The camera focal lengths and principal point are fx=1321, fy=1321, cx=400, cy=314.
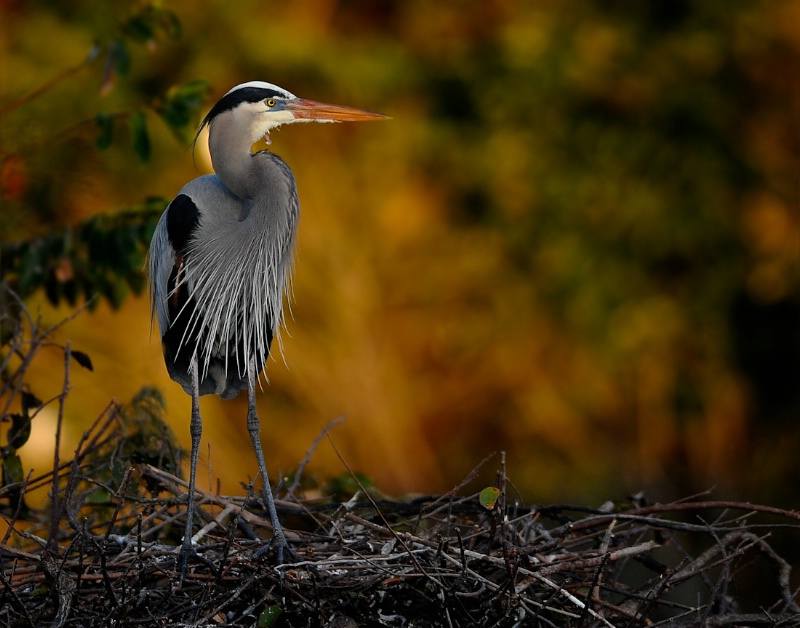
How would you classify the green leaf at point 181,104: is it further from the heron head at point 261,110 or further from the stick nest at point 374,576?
the stick nest at point 374,576

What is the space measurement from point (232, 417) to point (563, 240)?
2540 mm

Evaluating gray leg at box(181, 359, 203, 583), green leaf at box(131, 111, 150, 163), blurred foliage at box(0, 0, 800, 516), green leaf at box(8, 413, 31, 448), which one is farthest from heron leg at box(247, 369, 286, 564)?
blurred foliage at box(0, 0, 800, 516)

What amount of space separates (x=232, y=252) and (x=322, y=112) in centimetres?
47

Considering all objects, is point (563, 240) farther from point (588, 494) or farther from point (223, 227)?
point (223, 227)

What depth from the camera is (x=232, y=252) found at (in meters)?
3.77

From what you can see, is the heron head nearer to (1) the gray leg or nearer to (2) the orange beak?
(2) the orange beak

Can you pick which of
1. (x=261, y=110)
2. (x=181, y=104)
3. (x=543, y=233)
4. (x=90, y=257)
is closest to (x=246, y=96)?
(x=261, y=110)

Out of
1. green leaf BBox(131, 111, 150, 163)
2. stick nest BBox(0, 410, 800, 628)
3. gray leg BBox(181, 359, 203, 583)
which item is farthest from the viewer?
green leaf BBox(131, 111, 150, 163)

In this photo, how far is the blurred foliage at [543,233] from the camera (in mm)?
8711

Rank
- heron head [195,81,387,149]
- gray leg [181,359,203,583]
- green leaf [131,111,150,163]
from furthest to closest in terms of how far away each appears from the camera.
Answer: green leaf [131,111,150,163] < heron head [195,81,387,149] < gray leg [181,359,203,583]

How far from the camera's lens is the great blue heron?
371 cm

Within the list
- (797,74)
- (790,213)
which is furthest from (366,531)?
(797,74)

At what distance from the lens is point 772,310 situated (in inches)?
356

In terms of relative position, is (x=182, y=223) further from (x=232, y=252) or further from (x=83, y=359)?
(x=83, y=359)
